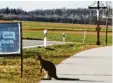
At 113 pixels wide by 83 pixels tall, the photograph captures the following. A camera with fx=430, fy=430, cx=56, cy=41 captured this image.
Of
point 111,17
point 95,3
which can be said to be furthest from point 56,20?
point 95,3

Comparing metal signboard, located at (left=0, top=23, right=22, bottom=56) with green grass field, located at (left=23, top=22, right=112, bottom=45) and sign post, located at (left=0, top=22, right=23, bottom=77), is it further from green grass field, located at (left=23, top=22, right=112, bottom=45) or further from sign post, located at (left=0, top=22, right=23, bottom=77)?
green grass field, located at (left=23, top=22, right=112, bottom=45)

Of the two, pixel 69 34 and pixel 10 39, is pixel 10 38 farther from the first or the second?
pixel 69 34

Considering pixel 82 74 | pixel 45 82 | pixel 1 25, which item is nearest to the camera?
pixel 45 82

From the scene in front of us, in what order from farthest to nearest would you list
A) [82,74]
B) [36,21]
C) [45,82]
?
[36,21] < [82,74] < [45,82]

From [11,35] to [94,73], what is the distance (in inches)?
106

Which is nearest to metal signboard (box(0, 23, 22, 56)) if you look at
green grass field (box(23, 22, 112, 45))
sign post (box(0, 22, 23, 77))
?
sign post (box(0, 22, 23, 77))

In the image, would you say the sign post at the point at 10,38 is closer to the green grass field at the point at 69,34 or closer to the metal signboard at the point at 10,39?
the metal signboard at the point at 10,39

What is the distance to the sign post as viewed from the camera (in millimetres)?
10820

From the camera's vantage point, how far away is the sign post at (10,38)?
10.8 metres

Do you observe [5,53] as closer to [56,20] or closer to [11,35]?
[11,35]

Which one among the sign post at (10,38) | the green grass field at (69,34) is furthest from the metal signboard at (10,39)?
the green grass field at (69,34)

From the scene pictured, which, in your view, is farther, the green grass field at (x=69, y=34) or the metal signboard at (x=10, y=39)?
the green grass field at (x=69, y=34)

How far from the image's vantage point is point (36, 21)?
10788 centimetres

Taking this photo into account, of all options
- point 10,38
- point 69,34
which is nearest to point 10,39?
point 10,38
